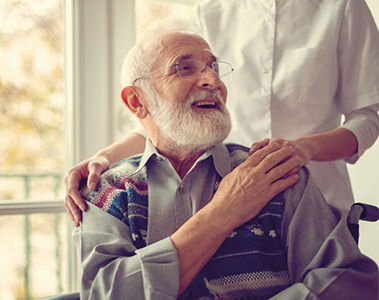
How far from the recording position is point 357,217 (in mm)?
1263

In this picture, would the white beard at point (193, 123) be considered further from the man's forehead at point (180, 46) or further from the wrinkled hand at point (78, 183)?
the wrinkled hand at point (78, 183)

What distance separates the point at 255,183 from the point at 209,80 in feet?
1.30

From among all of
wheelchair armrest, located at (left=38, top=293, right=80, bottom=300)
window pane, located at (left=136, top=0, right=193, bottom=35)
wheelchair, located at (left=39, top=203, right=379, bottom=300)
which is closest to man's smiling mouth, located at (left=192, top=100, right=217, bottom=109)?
wheelchair, located at (left=39, top=203, right=379, bottom=300)

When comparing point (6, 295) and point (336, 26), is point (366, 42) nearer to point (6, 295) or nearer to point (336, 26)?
point (336, 26)

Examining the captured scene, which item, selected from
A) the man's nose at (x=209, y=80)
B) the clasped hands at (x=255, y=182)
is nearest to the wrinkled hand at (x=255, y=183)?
the clasped hands at (x=255, y=182)

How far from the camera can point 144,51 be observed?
155cm

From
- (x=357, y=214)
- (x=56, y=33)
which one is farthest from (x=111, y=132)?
(x=357, y=214)

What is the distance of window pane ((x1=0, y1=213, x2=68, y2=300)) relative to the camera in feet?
7.48

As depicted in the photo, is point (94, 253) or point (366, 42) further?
point (366, 42)

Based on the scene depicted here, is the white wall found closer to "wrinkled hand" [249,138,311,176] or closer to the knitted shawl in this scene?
the knitted shawl

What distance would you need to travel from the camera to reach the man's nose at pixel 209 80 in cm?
146

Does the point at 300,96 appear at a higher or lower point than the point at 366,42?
lower

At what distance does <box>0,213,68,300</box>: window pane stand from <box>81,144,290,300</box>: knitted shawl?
3.27ft

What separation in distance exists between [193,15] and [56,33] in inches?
30.1
